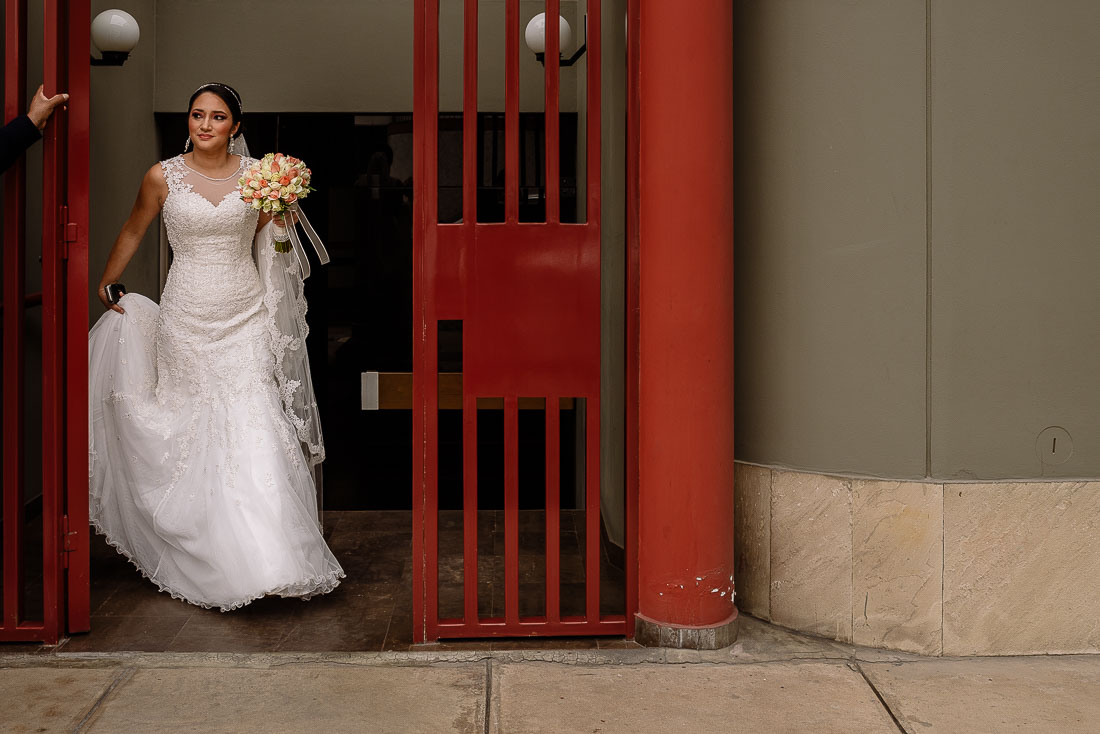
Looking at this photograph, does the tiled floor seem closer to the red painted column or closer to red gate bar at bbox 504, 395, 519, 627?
red gate bar at bbox 504, 395, 519, 627

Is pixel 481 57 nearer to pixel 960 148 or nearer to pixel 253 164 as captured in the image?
pixel 253 164

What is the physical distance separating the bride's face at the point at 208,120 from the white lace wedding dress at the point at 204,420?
17 cm

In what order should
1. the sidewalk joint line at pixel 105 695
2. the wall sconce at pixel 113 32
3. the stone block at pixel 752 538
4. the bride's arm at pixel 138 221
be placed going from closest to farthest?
1. the sidewalk joint line at pixel 105 695
2. the stone block at pixel 752 538
3. the bride's arm at pixel 138 221
4. the wall sconce at pixel 113 32

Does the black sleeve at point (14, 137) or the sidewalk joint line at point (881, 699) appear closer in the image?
the sidewalk joint line at point (881, 699)

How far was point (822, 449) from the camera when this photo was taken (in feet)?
14.7

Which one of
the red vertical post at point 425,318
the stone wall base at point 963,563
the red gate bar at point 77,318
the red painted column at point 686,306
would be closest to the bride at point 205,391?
the red gate bar at point 77,318

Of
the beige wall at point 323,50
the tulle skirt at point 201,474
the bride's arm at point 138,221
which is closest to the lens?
the tulle skirt at point 201,474

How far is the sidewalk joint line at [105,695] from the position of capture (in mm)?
3732

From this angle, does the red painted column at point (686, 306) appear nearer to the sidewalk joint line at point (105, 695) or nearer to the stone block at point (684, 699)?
the stone block at point (684, 699)

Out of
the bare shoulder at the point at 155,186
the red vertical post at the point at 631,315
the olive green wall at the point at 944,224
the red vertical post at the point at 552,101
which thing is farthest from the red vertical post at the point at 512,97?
the bare shoulder at the point at 155,186

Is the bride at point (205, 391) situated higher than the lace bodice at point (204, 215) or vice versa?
the lace bodice at point (204, 215)

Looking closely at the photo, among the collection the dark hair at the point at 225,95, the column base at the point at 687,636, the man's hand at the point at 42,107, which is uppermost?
the dark hair at the point at 225,95

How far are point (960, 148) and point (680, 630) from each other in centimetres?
198

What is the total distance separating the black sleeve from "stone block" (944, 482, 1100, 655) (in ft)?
11.5
